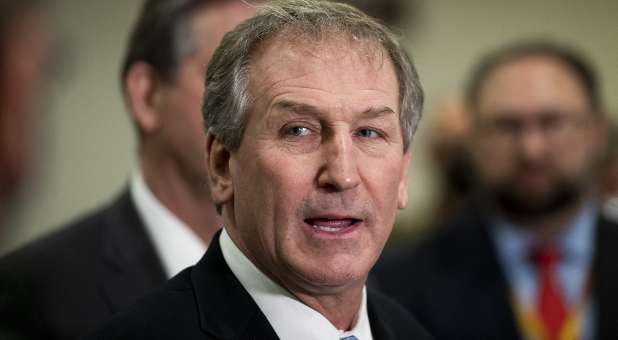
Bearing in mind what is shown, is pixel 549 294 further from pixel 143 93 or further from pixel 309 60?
pixel 309 60

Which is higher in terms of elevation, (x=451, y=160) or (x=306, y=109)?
(x=306, y=109)

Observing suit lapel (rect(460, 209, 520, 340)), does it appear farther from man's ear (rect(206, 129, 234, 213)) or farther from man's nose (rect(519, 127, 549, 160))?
man's ear (rect(206, 129, 234, 213))

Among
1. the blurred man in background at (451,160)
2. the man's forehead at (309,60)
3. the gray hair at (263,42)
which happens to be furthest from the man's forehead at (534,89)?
the man's forehead at (309,60)

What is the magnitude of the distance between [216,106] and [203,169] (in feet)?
3.92

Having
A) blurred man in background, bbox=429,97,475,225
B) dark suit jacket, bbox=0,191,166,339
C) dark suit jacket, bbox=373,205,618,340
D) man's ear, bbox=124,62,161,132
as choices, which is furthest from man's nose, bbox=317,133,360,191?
blurred man in background, bbox=429,97,475,225

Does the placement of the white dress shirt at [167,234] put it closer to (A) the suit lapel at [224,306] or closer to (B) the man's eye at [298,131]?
(A) the suit lapel at [224,306]

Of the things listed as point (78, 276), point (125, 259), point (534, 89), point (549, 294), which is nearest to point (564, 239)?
point (549, 294)

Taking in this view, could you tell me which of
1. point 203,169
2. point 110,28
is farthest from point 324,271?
point 110,28

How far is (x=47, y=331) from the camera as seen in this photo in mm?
3076

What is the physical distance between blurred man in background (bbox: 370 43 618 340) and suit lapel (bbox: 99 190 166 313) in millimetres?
1544

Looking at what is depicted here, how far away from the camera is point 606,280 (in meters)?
4.80

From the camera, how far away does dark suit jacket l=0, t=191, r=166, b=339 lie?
3.08 metres

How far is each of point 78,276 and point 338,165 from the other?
3.78ft

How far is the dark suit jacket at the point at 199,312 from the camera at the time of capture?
2.32 m
